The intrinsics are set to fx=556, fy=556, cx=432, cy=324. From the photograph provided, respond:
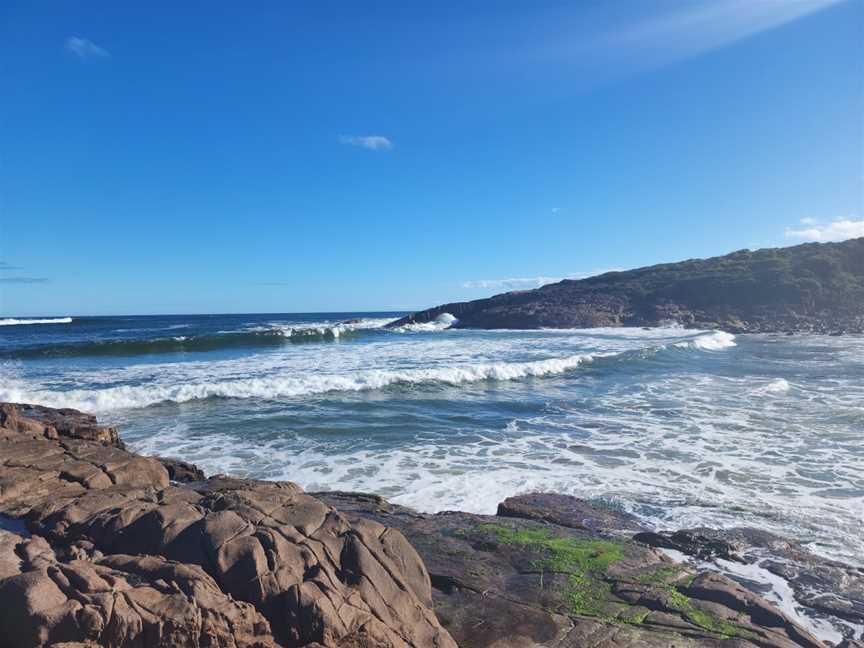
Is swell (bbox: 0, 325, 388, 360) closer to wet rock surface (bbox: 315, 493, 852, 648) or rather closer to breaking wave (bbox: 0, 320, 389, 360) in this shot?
breaking wave (bbox: 0, 320, 389, 360)

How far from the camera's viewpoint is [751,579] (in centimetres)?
552

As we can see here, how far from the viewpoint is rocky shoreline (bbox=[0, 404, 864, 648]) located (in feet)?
10.9

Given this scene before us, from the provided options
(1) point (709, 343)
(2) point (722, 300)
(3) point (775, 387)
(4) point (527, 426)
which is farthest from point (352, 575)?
(2) point (722, 300)

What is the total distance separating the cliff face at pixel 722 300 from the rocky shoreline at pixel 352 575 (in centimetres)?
4688

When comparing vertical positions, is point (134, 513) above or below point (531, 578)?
above

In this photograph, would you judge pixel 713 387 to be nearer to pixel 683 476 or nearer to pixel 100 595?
pixel 683 476

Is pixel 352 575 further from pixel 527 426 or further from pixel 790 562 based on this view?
pixel 527 426

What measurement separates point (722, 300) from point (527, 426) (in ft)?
160

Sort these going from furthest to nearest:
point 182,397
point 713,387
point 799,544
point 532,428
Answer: point 713,387, point 182,397, point 532,428, point 799,544

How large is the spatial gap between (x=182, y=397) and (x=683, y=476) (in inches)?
539

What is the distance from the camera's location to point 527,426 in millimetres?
13125

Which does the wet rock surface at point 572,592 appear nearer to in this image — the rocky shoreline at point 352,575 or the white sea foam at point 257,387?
the rocky shoreline at point 352,575

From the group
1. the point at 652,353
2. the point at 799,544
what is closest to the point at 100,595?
the point at 799,544

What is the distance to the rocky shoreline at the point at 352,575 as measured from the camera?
3328 mm
